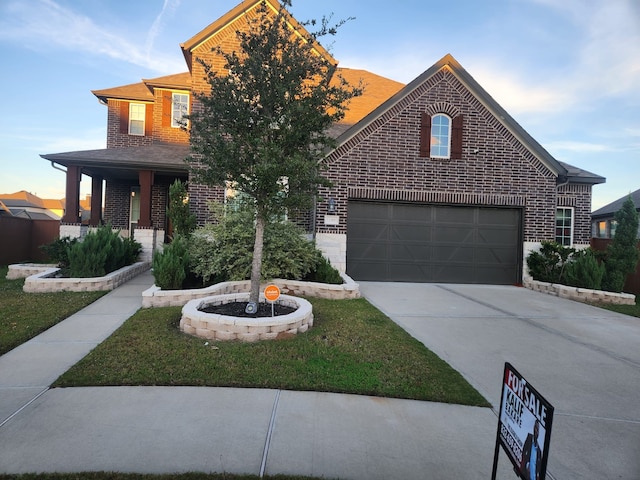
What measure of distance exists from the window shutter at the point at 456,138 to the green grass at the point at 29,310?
10.4 m

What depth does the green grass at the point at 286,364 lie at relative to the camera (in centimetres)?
388

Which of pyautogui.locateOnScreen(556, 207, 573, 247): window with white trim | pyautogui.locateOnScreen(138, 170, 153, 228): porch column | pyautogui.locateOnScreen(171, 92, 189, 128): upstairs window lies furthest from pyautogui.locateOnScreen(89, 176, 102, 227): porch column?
pyautogui.locateOnScreen(556, 207, 573, 247): window with white trim

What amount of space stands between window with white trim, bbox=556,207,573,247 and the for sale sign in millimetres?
12257

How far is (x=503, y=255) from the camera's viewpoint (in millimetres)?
11914

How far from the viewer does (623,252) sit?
969 cm

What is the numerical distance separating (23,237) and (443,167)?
15.8 m

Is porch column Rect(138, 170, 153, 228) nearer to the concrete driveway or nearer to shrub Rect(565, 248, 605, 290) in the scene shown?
the concrete driveway

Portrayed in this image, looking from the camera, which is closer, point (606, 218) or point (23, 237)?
point (23, 237)

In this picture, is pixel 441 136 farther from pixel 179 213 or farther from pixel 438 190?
pixel 179 213

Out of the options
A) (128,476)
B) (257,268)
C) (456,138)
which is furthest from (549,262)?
(128,476)

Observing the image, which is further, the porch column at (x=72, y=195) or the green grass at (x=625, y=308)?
the porch column at (x=72, y=195)

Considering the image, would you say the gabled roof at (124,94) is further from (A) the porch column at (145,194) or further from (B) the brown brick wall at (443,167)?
(B) the brown brick wall at (443,167)

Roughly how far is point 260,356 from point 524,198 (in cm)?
1039

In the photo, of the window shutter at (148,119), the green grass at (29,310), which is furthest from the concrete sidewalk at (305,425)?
the window shutter at (148,119)
